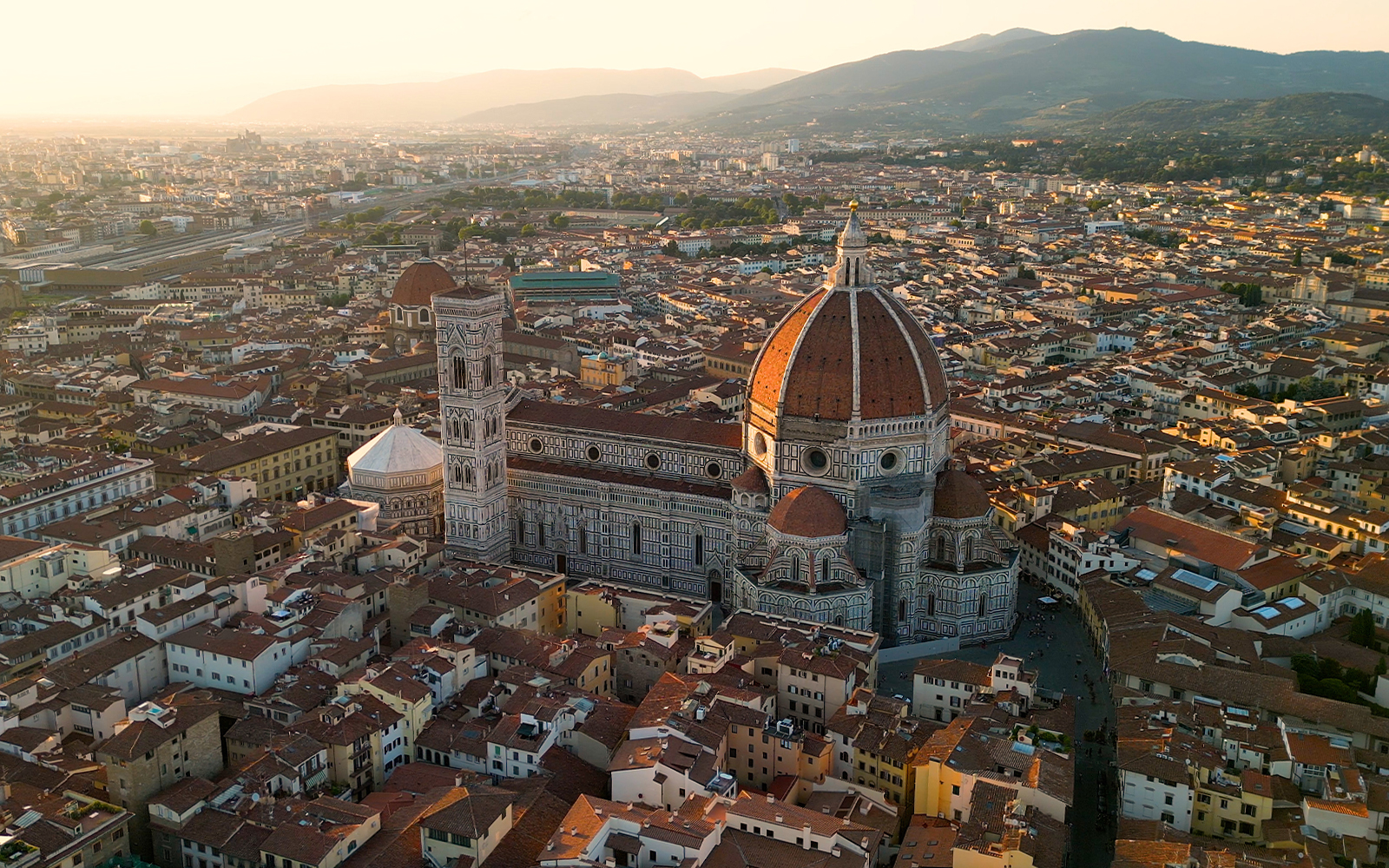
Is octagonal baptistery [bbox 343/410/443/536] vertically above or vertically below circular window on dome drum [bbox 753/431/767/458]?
below

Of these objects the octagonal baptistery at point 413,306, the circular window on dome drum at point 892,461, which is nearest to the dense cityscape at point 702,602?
Answer: the circular window on dome drum at point 892,461

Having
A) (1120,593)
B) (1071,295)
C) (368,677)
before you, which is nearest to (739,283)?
(1071,295)

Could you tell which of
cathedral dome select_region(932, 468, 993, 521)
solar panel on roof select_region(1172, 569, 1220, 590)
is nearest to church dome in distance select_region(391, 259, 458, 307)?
cathedral dome select_region(932, 468, 993, 521)

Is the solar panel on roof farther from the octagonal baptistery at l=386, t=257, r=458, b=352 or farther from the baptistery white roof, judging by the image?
the octagonal baptistery at l=386, t=257, r=458, b=352

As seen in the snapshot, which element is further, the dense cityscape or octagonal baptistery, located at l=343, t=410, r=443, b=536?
octagonal baptistery, located at l=343, t=410, r=443, b=536

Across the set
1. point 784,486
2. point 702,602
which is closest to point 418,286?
point 784,486

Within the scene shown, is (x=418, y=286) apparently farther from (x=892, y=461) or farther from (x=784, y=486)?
(x=892, y=461)

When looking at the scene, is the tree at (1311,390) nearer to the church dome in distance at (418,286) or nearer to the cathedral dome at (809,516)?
the cathedral dome at (809,516)

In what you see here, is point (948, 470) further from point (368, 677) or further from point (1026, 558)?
point (368, 677)
